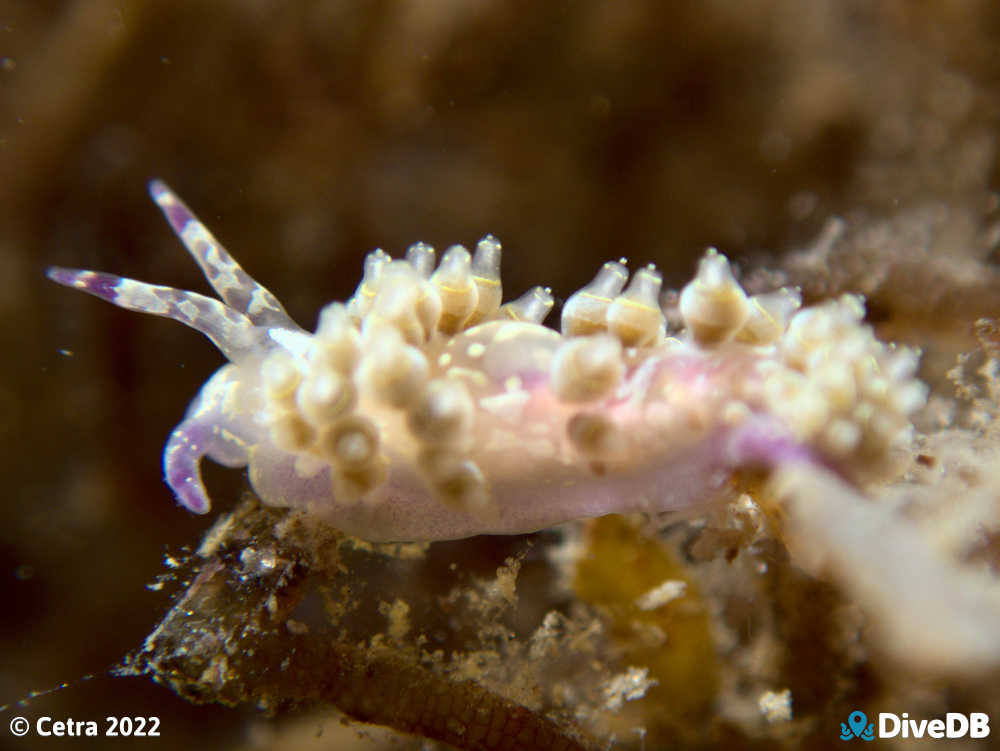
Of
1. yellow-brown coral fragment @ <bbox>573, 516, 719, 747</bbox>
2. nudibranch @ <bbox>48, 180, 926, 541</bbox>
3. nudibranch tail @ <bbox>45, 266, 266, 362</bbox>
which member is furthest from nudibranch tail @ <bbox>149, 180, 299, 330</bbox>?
yellow-brown coral fragment @ <bbox>573, 516, 719, 747</bbox>

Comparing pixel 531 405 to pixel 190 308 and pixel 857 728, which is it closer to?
pixel 190 308

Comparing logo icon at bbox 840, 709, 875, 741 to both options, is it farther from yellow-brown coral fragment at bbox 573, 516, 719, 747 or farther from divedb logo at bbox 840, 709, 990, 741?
yellow-brown coral fragment at bbox 573, 516, 719, 747

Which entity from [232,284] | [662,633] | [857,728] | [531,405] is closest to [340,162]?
[232,284]

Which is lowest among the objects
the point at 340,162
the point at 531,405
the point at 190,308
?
the point at 531,405

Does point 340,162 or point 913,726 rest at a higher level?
point 340,162

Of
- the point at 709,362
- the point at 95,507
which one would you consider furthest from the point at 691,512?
the point at 95,507

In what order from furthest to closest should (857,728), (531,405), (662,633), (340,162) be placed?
1. (340,162)
2. (662,633)
3. (857,728)
4. (531,405)
